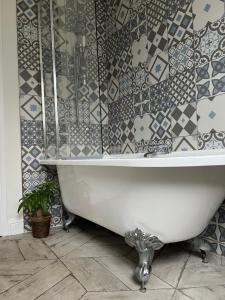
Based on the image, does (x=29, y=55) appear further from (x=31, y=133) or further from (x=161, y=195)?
(x=161, y=195)

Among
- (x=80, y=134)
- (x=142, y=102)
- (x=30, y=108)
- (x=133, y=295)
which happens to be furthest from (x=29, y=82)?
(x=133, y=295)

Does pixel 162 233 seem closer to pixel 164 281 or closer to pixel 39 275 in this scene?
pixel 164 281

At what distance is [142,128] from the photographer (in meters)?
1.82

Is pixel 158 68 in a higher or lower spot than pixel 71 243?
higher

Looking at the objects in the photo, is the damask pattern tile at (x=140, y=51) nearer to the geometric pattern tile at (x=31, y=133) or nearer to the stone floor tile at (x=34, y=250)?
the geometric pattern tile at (x=31, y=133)

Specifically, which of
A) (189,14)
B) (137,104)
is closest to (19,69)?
(137,104)

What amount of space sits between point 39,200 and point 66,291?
81 cm

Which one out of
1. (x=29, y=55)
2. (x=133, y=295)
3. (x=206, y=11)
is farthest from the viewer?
(x=29, y=55)

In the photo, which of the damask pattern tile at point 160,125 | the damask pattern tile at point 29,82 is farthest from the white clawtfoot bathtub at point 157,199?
the damask pattern tile at point 29,82

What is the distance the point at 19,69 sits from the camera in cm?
188

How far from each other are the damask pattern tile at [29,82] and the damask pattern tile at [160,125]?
917 millimetres

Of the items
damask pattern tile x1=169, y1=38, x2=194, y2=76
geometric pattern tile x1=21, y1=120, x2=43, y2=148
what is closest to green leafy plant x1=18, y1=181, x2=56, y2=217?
geometric pattern tile x1=21, y1=120, x2=43, y2=148

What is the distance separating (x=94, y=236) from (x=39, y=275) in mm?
605

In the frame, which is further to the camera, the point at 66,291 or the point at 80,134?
the point at 80,134
